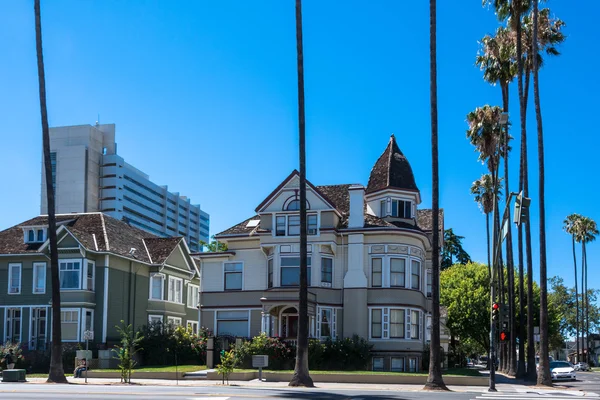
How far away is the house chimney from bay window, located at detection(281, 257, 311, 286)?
3.48m

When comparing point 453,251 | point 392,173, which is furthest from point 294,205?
point 453,251

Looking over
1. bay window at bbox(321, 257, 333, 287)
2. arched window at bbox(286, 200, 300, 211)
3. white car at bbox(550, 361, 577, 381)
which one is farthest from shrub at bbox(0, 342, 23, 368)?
white car at bbox(550, 361, 577, 381)

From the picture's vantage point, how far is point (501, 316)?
33250mm

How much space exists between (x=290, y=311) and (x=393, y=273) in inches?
259

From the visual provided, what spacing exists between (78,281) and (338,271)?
53.1 ft

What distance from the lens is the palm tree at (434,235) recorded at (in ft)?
106

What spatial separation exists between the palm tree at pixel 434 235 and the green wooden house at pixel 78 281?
76.8 ft

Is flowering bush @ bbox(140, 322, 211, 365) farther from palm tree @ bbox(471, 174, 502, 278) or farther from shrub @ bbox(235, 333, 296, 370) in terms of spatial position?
palm tree @ bbox(471, 174, 502, 278)

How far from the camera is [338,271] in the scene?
4622cm

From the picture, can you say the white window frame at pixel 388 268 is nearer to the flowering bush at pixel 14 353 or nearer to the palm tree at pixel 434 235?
the palm tree at pixel 434 235

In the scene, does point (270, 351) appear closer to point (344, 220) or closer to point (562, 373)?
point (344, 220)

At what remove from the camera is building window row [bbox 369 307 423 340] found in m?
44.7

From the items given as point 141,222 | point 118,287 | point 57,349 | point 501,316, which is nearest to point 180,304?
point 118,287

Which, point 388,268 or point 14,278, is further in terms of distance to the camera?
point 14,278
